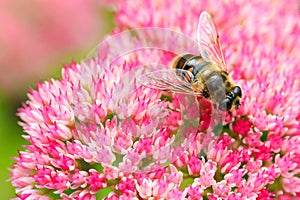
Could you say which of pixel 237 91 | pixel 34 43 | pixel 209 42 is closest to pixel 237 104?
pixel 237 91

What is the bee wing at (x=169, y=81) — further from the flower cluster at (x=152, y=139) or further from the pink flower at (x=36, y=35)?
the pink flower at (x=36, y=35)

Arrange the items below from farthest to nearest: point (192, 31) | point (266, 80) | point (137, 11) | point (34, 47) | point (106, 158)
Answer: point (34, 47) < point (137, 11) < point (192, 31) < point (266, 80) < point (106, 158)

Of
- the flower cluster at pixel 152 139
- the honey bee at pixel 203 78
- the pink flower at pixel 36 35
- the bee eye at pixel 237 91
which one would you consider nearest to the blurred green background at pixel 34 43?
the pink flower at pixel 36 35

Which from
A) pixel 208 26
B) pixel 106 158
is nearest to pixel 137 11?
pixel 208 26

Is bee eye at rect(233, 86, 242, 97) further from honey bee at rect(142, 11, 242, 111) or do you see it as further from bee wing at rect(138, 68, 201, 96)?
bee wing at rect(138, 68, 201, 96)

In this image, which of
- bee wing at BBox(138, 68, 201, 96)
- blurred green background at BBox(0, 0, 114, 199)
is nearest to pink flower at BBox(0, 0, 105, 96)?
blurred green background at BBox(0, 0, 114, 199)

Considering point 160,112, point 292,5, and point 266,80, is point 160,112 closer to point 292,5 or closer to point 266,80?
point 266,80

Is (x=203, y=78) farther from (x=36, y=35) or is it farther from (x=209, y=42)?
(x=36, y=35)
